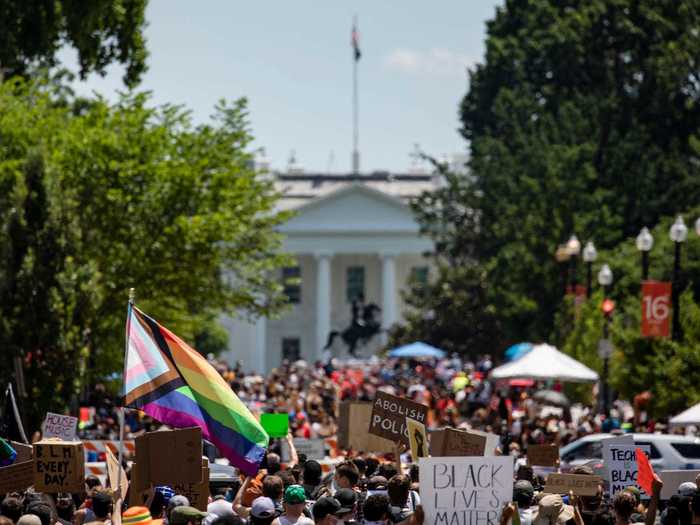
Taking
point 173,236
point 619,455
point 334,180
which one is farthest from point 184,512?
point 334,180

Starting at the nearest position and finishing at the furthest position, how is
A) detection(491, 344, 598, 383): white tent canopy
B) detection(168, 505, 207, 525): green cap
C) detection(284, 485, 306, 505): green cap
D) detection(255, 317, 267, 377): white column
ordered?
detection(168, 505, 207, 525): green cap, detection(284, 485, 306, 505): green cap, detection(491, 344, 598, 383): white tent canopy, detection(255, 317, 267, 377): white column

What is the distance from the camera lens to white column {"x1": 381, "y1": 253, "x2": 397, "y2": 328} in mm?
110250

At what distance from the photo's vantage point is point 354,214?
111 metres

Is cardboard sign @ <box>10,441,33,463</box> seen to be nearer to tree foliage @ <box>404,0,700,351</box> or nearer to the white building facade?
tree foliage @ <box>404,0,700,351</box>

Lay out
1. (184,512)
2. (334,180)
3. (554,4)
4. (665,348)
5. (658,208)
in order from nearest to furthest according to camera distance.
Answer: (184,512) → (665,348) → (658,208) → (554,4) → (334,180)

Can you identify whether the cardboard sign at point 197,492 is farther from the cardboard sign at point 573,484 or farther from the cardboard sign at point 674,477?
the cardboard sign at point 674,477

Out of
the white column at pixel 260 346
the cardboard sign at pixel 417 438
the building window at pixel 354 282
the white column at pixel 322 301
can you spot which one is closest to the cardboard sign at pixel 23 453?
the cardboard sign at pixel 417 438

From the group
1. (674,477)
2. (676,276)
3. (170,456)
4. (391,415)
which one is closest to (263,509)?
(170,456)

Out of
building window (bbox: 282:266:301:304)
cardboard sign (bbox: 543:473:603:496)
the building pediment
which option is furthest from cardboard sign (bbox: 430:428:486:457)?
the building pediment

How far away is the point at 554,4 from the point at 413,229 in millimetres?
46076

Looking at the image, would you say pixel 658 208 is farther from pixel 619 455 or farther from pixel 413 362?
pixel 619 455

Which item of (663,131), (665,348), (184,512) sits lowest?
(184,512)

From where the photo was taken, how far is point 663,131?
59000mm

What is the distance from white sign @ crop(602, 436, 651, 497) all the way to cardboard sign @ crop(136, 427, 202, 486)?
3797 millimetres
